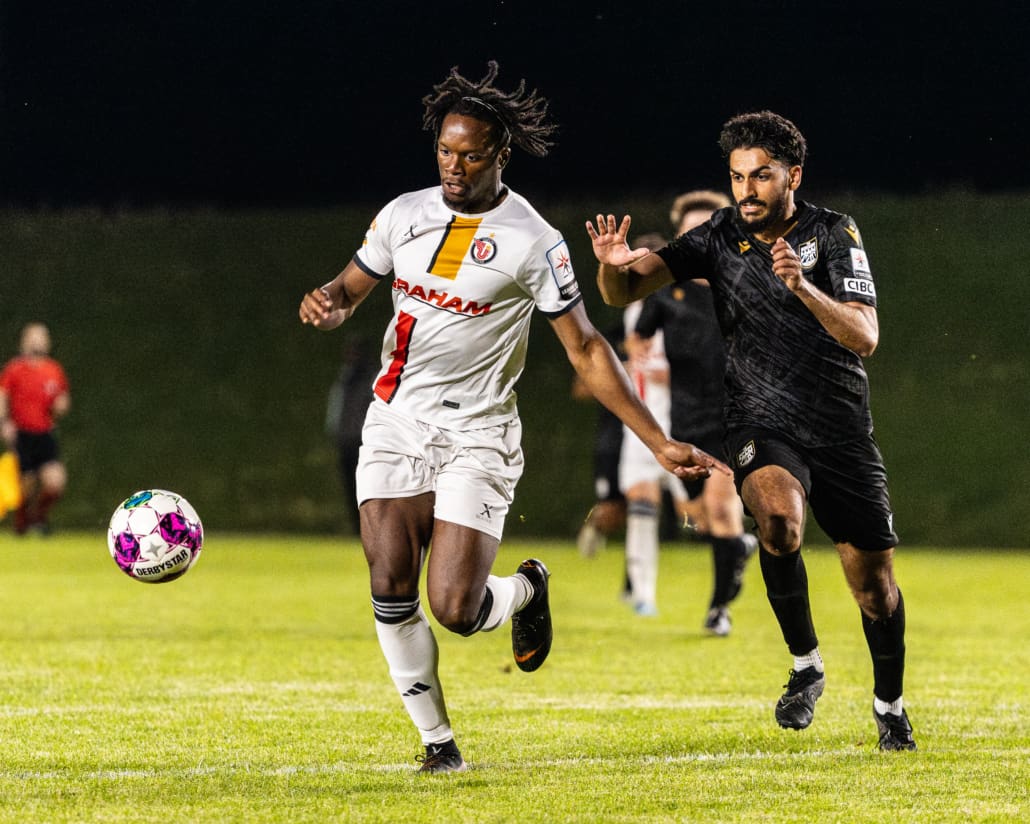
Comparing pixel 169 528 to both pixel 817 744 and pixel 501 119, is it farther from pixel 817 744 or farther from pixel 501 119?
pixel 817 744

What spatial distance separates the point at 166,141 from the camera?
1959 cm

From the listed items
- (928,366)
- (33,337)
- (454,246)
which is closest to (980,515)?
(928,366)

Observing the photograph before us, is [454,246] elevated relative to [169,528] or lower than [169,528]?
elevated

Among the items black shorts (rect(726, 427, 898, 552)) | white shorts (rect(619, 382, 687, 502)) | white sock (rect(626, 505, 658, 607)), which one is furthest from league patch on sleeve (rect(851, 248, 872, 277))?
white sock (rect(626, 505, 658, 607))

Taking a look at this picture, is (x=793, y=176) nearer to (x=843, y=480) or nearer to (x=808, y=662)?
(x=843, y=480)

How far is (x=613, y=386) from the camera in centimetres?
495

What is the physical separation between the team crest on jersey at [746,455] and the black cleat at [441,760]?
1293mm

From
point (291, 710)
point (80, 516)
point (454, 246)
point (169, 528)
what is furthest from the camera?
point (80, 516)

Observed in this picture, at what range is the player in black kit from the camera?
5.20m

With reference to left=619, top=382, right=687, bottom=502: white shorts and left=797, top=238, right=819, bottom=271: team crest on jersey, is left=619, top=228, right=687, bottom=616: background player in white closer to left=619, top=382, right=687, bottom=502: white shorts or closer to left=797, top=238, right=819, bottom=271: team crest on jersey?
left=619, top=382, right=687, bottom=502: white shorts

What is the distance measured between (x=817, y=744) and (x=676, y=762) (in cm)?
65

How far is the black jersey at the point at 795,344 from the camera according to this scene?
5234 millimetres

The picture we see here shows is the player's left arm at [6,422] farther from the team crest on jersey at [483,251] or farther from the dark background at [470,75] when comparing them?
the team crest on jersey at [483,251]

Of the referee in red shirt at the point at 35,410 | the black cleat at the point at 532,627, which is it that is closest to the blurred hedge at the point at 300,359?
→ the referee in red shirt at the point at 35,410
